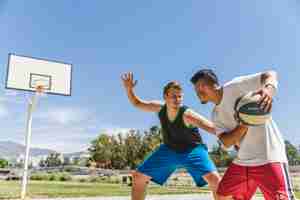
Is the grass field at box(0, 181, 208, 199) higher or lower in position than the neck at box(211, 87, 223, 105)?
lower

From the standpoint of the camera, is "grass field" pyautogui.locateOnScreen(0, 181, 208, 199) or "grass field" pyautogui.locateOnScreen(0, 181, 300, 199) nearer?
"grass field" pyautogui.locateOnScreen(0, 181, 300, 199)

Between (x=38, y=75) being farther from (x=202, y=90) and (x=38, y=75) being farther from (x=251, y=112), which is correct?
(x=251, y=112)

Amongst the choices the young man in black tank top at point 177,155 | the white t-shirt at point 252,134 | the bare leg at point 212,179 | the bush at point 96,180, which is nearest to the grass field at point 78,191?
the young man in black tank top at point 177,155

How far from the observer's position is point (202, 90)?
3.81 meters

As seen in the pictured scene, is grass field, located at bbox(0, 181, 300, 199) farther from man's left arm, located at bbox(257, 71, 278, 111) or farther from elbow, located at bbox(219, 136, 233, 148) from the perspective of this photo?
man's left arm, located at bbox(257, 71, 278, 111)

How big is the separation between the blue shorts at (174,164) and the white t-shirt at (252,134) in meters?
1.32

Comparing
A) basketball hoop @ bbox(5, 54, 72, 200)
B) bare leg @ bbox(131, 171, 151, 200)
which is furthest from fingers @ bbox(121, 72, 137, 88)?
basketball hoop @ bbox(5, 54, 72, 200)

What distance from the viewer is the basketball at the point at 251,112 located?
10.7 ft

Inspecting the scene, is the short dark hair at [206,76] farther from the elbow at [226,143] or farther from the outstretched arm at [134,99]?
the outstretched arm at [134,99]

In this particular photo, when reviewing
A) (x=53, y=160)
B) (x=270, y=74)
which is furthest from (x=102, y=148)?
(x=270, y=74)

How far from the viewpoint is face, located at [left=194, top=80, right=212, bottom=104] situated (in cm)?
379

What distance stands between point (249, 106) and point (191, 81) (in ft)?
2.34

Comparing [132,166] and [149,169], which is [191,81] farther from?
[132,166]

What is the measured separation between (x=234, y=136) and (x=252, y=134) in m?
0.19
